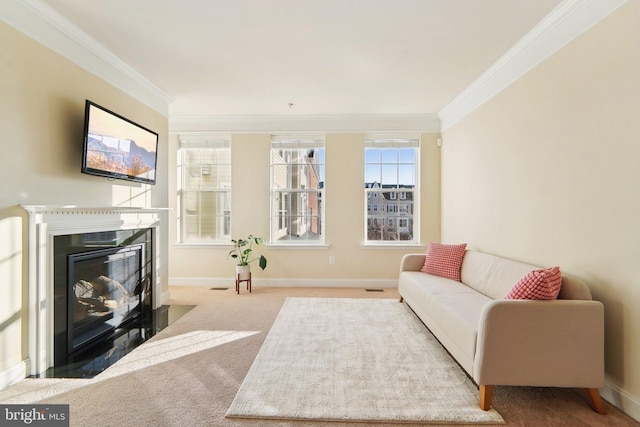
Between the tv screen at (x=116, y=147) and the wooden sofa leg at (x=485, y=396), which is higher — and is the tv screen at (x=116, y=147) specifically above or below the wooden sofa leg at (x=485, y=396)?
above

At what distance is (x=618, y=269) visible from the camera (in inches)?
74.4

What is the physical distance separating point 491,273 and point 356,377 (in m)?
1.55

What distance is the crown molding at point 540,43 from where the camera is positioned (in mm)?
2078

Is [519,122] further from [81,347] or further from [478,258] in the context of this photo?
[81,347]

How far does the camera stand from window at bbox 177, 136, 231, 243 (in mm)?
4953

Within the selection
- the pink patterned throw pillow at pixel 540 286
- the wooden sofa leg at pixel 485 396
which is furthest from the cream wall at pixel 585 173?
the wooden sofa leg at pixel 485 396

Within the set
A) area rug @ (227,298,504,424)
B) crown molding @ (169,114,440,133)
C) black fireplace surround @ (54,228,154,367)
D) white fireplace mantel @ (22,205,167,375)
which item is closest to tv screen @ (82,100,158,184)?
white fireplace mantel @ (22,205,167,375)

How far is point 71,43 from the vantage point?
100 inches

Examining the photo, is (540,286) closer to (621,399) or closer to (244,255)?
(621,399)

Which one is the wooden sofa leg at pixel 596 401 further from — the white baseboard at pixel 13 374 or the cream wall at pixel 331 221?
the white baseboard at pixel 13 374

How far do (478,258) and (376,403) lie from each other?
194 centimetres

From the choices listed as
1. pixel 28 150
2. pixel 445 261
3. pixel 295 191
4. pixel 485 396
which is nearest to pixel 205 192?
pixel 295 191

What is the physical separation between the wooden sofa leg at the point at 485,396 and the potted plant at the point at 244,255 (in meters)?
3.16

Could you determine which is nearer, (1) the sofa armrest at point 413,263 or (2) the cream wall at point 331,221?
(1) the sofa armrest at point 413,263
